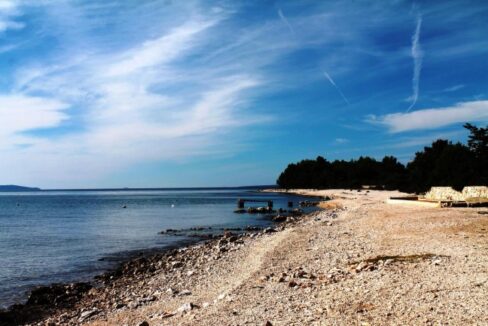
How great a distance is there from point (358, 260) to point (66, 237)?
34.4m

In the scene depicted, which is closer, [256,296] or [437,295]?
[437,295]

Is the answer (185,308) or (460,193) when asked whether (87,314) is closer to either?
(185,308)

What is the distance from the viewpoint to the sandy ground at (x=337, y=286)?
33.0ft

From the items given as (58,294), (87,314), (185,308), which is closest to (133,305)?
(87,314)

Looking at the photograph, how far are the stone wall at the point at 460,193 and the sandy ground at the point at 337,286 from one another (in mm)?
27540

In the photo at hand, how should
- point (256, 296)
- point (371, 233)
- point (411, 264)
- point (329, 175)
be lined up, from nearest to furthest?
point (256, 296) → point (411, 264) → point (371, 233) → point (329, 175)

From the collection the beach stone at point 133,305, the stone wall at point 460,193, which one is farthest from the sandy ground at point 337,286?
the stone wall at point 460,193

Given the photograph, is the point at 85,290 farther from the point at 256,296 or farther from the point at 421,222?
the point at 421,222

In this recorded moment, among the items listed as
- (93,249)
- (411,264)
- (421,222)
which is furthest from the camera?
(93,249)

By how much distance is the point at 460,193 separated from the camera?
5112cm

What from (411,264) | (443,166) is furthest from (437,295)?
(443,166)

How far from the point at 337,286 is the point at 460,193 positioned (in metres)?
44.3

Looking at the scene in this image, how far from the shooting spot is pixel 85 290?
1988 cm

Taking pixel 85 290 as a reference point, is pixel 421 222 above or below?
above
